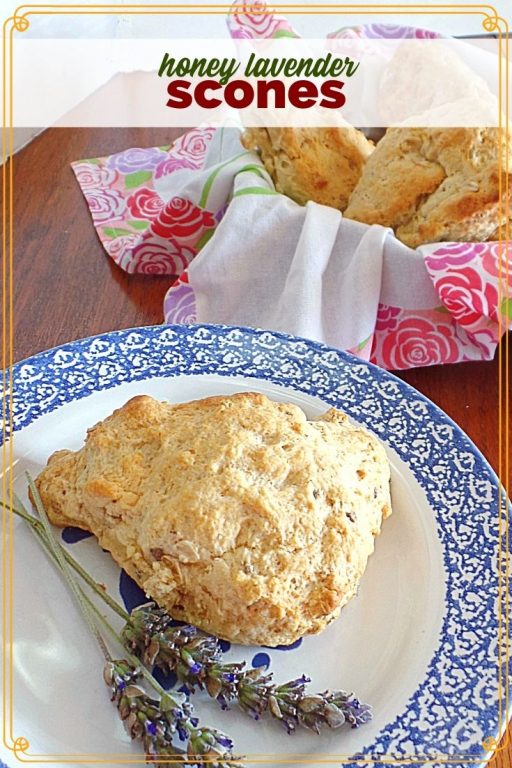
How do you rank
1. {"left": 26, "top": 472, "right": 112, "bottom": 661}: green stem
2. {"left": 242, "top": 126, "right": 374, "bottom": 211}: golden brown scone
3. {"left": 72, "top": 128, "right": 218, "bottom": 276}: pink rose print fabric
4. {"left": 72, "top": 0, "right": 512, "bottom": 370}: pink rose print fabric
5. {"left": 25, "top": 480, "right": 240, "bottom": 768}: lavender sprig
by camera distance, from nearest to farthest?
{"left": 25, "top": 480, "right": 240, "bottom": 768}: lavender sprig < {"left": 26, "top": 472, "right": 112, "bottom": 661}: green stem < {"left": 72, "top": 0, "right": 512, "bottom": 370}: pink rose print fabric < {"left": 242, "top": 126, "right": 374, "bottom": 211}: golden brown scone < {"left": 72, "top": 128, "right": 218, "bottom": 276}: pink rose print fabric

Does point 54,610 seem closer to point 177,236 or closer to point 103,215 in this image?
point 177,236

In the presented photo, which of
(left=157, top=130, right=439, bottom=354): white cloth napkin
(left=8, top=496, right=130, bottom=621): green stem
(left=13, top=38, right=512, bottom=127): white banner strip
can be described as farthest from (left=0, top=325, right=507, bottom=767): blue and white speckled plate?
(left=13, top=38, right=512, bottom=127): white banner strip

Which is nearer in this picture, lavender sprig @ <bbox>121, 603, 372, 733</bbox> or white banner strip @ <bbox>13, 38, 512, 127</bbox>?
lavender sprig @ <bbox>121, 603, 372, 733</bbox>

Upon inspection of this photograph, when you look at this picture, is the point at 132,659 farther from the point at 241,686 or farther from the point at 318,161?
the point at 318,161

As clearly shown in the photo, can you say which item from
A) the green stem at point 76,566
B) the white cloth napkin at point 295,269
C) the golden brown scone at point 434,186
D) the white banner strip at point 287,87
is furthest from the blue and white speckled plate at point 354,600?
the white banner strip at point 287,87

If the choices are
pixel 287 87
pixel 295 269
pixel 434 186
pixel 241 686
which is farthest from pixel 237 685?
pixel 287 87

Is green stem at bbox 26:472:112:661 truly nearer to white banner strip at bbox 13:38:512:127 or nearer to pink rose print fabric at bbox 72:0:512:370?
pink rose print fabric at bbox 72:0:512:370

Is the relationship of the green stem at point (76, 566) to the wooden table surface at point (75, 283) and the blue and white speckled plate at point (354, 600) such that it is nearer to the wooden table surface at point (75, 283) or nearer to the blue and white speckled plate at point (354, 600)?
the blue and white speckled plate at point (354, 600)
